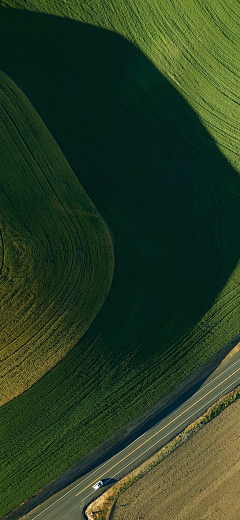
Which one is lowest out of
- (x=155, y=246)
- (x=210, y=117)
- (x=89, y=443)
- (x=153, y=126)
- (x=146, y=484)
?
(x=146, y=484)

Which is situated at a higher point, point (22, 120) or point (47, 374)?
point (22, 120)

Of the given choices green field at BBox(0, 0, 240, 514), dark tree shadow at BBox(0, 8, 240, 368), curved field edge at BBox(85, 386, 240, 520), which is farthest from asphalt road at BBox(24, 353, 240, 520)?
dark tree shadow at BBox(0, 8, 240, 368)

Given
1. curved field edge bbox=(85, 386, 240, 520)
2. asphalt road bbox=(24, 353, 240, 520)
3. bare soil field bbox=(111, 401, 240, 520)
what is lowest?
bare soil field bbox=(111, 401, 240, 520)

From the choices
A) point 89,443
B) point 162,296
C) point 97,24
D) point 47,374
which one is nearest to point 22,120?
point 97,24

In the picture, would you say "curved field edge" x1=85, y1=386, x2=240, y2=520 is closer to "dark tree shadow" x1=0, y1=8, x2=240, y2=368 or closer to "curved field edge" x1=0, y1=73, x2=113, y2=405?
"dark tree shadow" x1=0, y1=8, x2=240, y2=368

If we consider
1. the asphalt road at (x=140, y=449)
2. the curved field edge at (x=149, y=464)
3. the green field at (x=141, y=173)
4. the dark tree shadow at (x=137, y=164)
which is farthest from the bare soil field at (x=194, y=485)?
the dark tree shadow at (x=137, y=164)

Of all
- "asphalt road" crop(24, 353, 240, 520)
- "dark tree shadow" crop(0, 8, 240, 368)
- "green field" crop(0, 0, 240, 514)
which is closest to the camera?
"asphalt road" crop(24, 353, 240, 520)

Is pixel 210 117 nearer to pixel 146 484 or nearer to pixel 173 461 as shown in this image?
pixel 173 461
